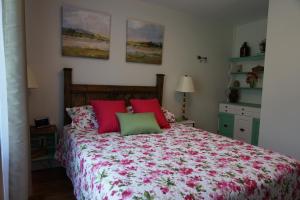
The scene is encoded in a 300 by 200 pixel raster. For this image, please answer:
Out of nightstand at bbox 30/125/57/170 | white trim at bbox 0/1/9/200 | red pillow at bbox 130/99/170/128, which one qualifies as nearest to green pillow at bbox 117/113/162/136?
red pillow at bbox 130/99/170/128

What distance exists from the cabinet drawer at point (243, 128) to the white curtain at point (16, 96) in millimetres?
A: 3233

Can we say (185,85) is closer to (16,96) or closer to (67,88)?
(67,88)

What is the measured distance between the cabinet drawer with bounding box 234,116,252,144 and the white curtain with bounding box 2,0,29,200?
127 inches

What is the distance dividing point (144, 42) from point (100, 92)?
1031 mm

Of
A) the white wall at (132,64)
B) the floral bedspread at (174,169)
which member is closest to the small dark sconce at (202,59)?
the white wall at (132,64)

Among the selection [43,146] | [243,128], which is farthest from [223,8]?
[43,146]

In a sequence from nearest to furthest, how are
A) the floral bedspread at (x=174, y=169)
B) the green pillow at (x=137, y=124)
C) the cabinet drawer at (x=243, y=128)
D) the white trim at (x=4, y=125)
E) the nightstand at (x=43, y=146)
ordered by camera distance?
the floral bedspread at (x=174, y=169) < the white trim at (x=4, y=125) < the green pillow at (x=137, y=124) < the nightstand at (x=43, y=146) < the cabinet drawer at (x=243, y=128)

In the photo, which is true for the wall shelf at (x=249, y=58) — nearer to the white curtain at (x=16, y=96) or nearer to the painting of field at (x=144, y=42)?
the painting of field at (x=144, y=42)

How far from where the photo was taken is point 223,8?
338 centimetres

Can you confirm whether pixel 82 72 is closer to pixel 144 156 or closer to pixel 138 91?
pixel 138 91

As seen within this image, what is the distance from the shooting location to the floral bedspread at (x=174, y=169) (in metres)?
1.23

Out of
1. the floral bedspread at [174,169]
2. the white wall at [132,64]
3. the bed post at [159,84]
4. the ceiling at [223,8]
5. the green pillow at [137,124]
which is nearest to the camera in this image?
the floral bedspread at [174,169]

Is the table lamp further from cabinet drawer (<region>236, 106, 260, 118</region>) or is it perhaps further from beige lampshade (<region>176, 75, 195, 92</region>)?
cabinet drawer (<region>236, 106, 260, 118</region>)

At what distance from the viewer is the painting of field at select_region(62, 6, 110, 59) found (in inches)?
108
